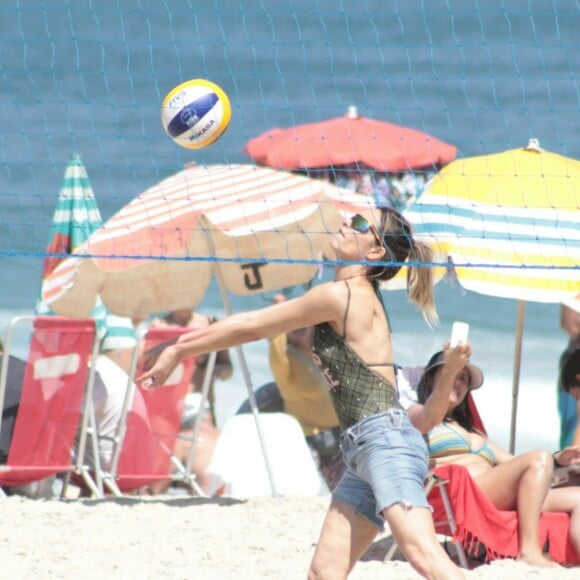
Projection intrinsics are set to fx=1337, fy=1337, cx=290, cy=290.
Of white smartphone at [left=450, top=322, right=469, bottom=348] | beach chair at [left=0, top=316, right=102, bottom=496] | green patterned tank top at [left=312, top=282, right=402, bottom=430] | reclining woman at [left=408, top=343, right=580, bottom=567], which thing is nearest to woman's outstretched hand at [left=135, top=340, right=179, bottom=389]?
green patterned tank top at [left=312, top=282, right=402, bottom=430]

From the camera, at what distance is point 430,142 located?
9.81 m

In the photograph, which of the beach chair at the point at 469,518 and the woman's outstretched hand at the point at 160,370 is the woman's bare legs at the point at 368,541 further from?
the beach chair at the point at 469,518

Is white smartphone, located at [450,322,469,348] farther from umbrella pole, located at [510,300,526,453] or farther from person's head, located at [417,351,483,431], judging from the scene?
umbrella pole, located at [510,300,526,453]

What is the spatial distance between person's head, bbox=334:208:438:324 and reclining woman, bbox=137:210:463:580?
0.02 metres

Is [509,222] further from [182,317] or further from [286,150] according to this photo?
[286,150]

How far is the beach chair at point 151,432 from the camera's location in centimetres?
643

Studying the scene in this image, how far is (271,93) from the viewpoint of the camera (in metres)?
15.1

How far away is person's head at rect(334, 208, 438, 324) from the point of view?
157 inches

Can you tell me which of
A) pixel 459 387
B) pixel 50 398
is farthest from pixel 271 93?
pixel 459 387

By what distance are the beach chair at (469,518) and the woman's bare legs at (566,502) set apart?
108 mm

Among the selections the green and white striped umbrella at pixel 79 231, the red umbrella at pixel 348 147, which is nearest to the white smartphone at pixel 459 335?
the green and white striped umbrella at pixel 79 231

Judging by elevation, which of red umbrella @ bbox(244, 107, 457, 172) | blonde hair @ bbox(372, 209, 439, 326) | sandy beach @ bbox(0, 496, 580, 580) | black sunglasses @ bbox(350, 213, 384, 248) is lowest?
sandy beach @ bbox(0, 496, 580, 580)

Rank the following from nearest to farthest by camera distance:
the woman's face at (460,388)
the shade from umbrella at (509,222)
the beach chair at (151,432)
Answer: the woman's face at (460,388), the shade from umbrella at (509,222), the beach chair at (151,432)

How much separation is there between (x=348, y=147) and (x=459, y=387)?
3.94 meters
